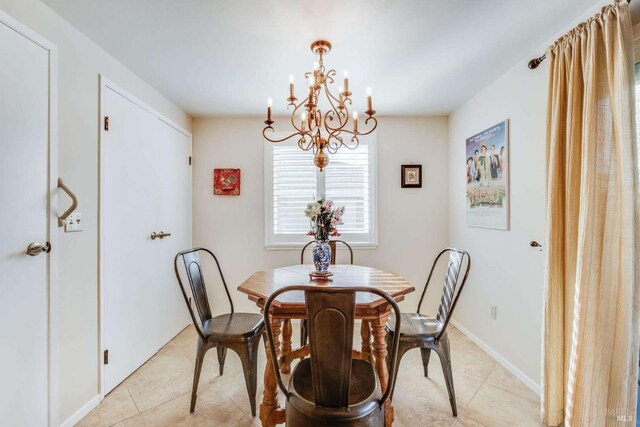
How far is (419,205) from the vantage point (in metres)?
3.42

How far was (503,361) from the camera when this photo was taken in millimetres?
2420

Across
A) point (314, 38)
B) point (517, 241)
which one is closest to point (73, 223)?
point (314, 38)

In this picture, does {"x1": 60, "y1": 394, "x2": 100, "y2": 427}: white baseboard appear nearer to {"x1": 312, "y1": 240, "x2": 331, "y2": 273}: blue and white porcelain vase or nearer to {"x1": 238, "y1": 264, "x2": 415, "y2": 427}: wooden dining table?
{"x1": 238, "y1": 264, "x2": 415, "y2": 427}: wooden dining table

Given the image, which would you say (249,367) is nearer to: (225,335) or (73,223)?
(225,335)

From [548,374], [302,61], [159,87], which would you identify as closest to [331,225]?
[302,61]

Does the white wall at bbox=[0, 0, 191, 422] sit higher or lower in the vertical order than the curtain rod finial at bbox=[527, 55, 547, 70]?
lower

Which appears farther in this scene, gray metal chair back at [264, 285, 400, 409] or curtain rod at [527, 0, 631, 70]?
curtain rod at [527, 0, 631, 70]

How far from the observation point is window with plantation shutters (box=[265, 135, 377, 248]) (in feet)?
11.1

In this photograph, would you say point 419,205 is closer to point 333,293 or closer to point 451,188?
point 451,188

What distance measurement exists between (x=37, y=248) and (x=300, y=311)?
4.50ft

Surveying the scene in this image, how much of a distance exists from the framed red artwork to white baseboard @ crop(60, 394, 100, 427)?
203 centimetres

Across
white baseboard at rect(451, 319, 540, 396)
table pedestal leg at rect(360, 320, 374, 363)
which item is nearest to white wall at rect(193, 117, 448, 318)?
white baseboard at rect(451, 319, 540, 396)

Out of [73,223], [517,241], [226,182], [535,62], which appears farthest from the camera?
[226,182]

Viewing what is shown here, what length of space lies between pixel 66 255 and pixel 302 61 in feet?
6.32
